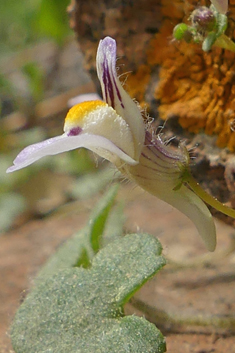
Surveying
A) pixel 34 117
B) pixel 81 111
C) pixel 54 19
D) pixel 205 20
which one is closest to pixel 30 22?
pixel 54 19

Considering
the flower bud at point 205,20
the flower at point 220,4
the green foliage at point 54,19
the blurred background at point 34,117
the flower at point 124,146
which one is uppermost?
the flower at point 220,4

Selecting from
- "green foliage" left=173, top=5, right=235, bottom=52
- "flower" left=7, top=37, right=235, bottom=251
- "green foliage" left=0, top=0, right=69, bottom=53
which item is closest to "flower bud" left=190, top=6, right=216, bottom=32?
"green foliage" left=173, top=5, right=235, bottom=52

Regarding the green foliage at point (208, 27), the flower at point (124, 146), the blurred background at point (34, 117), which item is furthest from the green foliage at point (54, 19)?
the flower at point (124, 146)

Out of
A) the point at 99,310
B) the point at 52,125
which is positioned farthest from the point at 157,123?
the point at 52,125

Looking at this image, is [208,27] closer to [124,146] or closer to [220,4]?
[220,4]

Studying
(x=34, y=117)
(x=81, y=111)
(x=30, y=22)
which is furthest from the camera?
(x=30, y=22)

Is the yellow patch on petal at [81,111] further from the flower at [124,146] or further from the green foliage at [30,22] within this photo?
the green foliage at [30,22]
